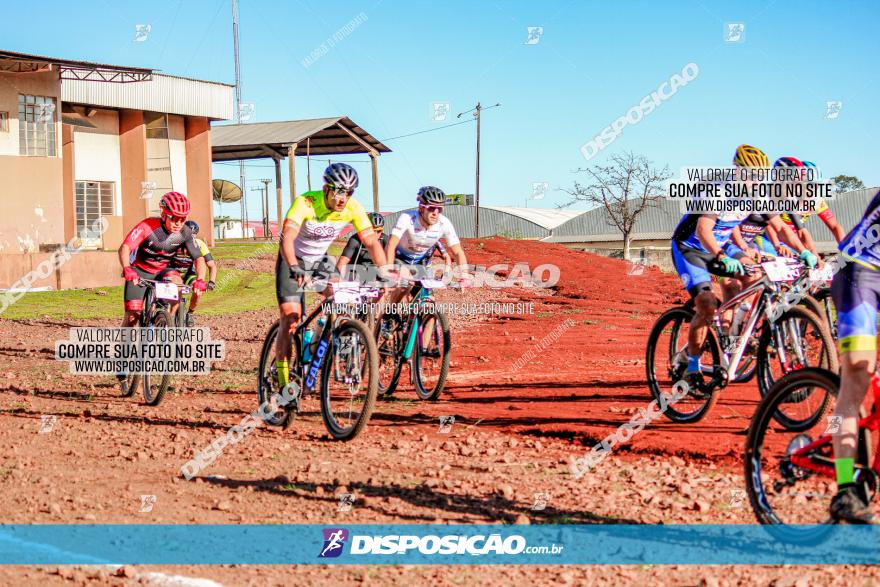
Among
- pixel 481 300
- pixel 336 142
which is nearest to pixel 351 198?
pixel 481 300

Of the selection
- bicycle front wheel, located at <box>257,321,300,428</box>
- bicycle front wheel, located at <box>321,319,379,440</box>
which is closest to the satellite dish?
bicycle front wheel, located at <box>257,321,300,428</box>

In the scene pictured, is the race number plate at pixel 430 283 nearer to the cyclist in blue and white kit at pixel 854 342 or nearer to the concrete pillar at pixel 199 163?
the cyclist in blue and white kit at pixel 854 342

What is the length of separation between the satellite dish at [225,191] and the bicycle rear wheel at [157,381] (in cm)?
4092

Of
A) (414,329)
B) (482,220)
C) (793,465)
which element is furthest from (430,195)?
(482,220)

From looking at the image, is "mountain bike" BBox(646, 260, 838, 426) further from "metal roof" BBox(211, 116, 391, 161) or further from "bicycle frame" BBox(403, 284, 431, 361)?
"metal roof" BBox(211, 116, 391, 161)

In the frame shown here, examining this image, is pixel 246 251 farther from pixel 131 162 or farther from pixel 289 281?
pixel 289 281

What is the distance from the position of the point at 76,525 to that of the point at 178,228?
5.84m

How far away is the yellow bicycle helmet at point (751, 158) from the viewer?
26.9ft

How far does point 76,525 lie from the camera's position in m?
5.45

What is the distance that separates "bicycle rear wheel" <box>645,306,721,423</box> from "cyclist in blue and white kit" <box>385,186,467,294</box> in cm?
262

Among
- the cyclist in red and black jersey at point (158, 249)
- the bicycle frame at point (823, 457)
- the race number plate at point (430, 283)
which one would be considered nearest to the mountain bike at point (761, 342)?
the race number plate at point (430, 283)

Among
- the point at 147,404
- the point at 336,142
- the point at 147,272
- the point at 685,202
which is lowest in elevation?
the point at 147,404

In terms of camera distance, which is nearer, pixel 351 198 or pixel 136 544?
pixel 136 544

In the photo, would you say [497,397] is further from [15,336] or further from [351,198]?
[15,336]
